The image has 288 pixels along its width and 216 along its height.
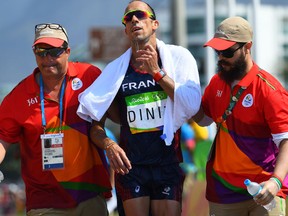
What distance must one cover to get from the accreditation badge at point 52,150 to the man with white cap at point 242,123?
1.31 meters

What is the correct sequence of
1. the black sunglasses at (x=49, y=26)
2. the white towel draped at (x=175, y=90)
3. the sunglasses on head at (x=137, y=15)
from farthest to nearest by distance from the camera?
1. the black sunglasses at (x=49, y=26)
2. the sunglasses on head at (x=137, y=15)
3. the white towel draped at (x=175, y=90)

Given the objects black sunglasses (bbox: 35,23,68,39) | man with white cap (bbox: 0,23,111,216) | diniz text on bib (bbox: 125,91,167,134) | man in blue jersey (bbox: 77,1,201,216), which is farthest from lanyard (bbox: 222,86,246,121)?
black sunglasses (bbox: 35,23,68,39)

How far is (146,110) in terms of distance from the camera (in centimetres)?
697

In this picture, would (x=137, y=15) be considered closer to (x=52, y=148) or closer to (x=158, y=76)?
(x=158, y=76)

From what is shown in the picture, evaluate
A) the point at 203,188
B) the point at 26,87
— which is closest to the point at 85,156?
the point at 26,87

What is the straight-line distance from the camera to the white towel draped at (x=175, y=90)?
6895 mm

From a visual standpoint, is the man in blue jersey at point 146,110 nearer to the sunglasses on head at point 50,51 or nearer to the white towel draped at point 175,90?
the white towel draped at point 175,90

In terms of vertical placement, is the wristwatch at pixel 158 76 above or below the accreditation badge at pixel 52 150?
above

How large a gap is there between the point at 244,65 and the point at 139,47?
878 millimetres

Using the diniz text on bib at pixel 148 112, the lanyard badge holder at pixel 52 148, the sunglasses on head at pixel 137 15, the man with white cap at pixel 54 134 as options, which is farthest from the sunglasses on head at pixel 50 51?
the diniz text on bib at pixel 148 112

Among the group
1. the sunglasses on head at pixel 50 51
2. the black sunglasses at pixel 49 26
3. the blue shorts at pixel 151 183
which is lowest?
the blue shorts at pixel 151 183

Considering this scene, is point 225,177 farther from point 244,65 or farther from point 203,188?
point 203,188

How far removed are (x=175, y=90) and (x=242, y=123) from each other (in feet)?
1.92

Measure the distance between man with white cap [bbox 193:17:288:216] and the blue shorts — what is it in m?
0.37
